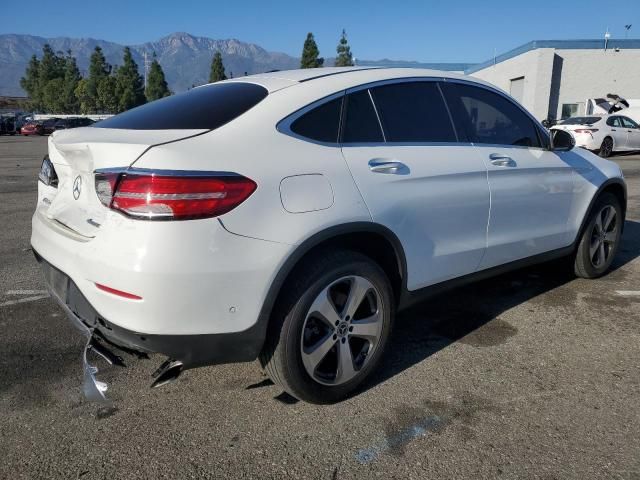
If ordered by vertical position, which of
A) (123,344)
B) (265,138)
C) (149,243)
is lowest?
(123,344)

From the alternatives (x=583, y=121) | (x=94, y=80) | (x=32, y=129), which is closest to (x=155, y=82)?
(x=94, y=80)

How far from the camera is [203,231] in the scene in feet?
6.80

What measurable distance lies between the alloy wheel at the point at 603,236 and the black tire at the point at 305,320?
106 inches

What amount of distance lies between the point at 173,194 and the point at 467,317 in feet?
8.24

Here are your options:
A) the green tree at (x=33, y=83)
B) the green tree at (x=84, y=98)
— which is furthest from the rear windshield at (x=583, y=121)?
the green tree at (x=33, y=83)

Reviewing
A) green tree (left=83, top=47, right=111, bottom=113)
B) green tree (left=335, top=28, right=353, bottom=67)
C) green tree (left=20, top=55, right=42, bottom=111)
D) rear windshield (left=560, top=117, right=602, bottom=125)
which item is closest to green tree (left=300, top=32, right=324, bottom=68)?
green tree (left=335, top=28, right=353, bottom=67)

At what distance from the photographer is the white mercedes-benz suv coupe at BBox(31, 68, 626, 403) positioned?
6.87 feet

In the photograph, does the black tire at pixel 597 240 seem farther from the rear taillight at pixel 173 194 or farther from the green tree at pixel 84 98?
the green tree at pixel 84 98

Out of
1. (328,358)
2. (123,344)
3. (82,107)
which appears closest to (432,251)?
(328,358)

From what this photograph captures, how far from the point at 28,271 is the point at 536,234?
434cm

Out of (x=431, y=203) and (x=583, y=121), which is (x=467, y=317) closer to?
(x=431, y=203)

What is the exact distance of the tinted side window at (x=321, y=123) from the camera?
2504mm

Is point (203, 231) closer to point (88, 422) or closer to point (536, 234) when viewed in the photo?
point (88, 422)

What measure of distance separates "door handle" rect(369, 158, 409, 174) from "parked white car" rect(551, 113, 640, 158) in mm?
15104
